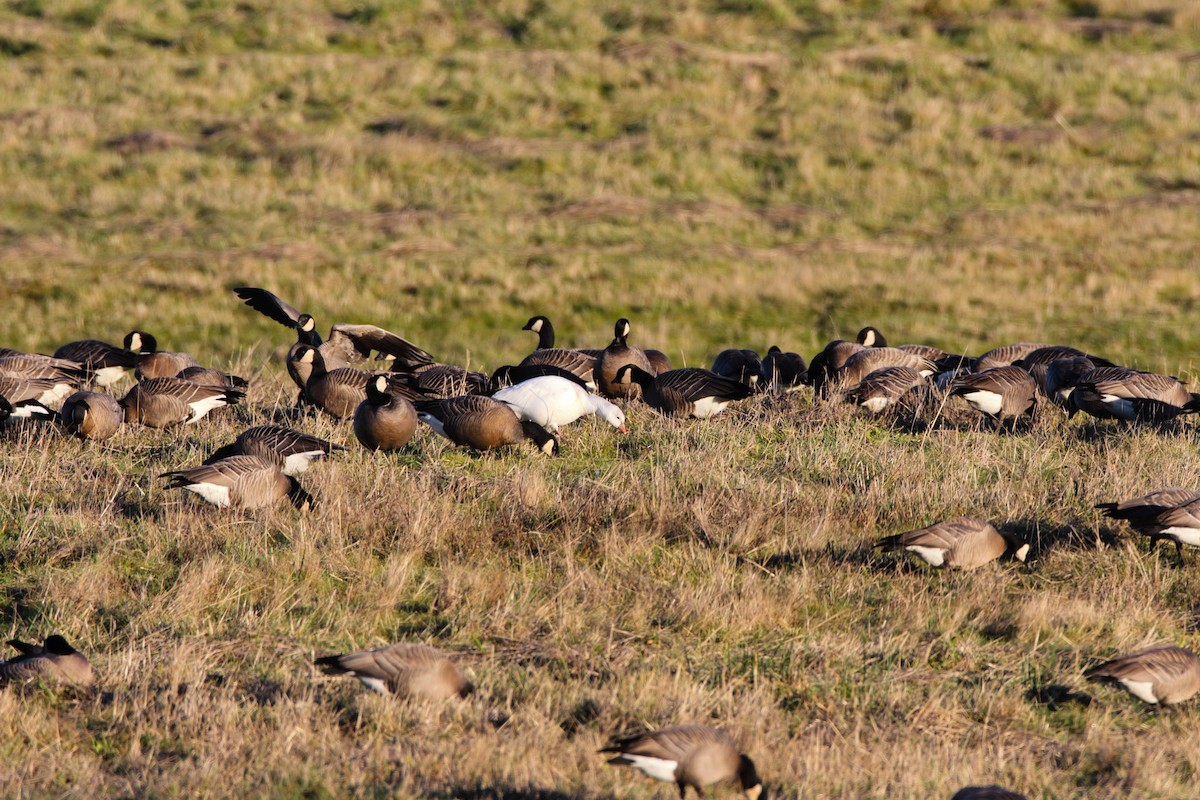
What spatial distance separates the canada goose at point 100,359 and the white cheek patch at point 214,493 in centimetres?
563

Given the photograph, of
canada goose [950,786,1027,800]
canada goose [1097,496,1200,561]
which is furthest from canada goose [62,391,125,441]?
canada goose [950,786,1027,800]

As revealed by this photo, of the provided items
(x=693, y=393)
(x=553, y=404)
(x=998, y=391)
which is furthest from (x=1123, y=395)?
(x=553, y=404)

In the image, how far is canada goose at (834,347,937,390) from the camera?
41.5 feet

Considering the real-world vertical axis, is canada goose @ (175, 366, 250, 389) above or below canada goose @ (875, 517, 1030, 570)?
below

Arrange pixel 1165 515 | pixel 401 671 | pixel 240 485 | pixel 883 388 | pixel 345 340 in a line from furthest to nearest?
pixel 345 340 < pixel 883 388 < pixel 240 485 < pixel 1165 515 < pixel 401 671

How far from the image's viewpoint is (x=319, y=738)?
18.5ft

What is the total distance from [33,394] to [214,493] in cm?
432

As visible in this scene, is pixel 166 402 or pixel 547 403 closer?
pixel 547 403

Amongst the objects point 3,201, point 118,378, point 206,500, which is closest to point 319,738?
point 206,500

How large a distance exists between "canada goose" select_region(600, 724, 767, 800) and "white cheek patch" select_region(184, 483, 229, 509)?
13.6 feet

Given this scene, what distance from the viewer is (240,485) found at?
8.32 meters

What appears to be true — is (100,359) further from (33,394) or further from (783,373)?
(783,373)

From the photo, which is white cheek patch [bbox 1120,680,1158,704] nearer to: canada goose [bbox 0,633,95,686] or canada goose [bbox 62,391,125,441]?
canada goose [bbox 0,633,95,686]

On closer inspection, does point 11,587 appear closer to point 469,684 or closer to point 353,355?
point 469,684
